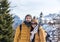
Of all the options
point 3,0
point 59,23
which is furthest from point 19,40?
point 59,23

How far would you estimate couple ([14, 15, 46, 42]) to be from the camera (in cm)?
1009

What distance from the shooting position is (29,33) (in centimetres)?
1016

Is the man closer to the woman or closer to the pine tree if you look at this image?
the woman

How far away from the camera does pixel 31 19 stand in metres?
10.1

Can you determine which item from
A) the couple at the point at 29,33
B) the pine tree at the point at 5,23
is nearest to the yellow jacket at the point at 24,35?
the couple at the point at 29,33

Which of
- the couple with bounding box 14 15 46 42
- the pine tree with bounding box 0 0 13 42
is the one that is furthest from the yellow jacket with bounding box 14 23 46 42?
the pine tree with bounding box 0 0 13 42

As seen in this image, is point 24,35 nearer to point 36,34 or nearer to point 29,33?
point 29,33

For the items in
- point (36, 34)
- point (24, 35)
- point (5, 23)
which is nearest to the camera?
point (24, 35)

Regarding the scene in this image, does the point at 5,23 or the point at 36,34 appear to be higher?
the point at 36,34

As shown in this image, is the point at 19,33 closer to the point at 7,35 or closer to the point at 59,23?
the point at 7,35

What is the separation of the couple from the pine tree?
16984mm

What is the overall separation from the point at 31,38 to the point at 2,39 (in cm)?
1848

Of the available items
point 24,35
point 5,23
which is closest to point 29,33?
point 24,35

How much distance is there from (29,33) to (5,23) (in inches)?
773
